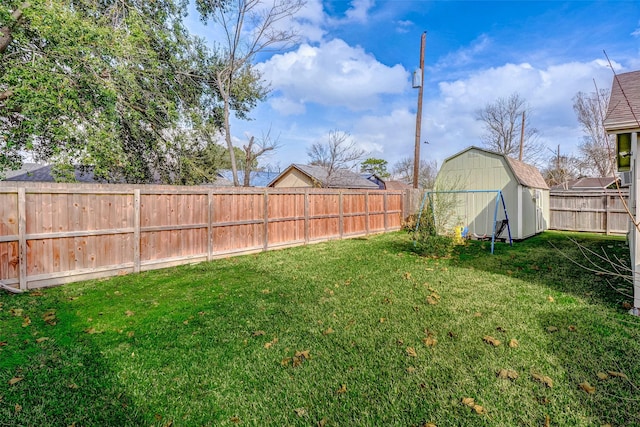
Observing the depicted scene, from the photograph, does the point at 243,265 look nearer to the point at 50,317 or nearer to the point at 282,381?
the point at 50,317

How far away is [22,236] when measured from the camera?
190 inches

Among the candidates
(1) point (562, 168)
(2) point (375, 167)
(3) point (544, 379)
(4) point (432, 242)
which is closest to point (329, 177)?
(4) point (432, 242)

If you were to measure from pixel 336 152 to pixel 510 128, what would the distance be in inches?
702

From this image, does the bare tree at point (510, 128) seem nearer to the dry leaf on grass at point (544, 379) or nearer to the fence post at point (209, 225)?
the fence post at point (209, 225)

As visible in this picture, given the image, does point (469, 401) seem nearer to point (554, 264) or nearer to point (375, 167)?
point (554, 264)

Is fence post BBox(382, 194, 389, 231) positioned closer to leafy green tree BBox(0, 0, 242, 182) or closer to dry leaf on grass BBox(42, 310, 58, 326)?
leafy green tree BBox(0, 0, 242, 182)

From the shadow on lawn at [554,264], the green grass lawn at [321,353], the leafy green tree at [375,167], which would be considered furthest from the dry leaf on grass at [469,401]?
the leafy green tree at [375,167]

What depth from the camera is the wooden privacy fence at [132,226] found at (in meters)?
4.89

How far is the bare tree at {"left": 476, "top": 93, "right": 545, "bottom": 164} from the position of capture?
79.1 feet

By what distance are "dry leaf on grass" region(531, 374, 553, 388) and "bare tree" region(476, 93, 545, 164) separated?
82.3 ft

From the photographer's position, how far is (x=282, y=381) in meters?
2.49

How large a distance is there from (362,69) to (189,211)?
1130 centimetres

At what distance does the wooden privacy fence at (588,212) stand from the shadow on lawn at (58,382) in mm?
14582

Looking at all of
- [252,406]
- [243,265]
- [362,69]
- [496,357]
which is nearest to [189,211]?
[243,265]
